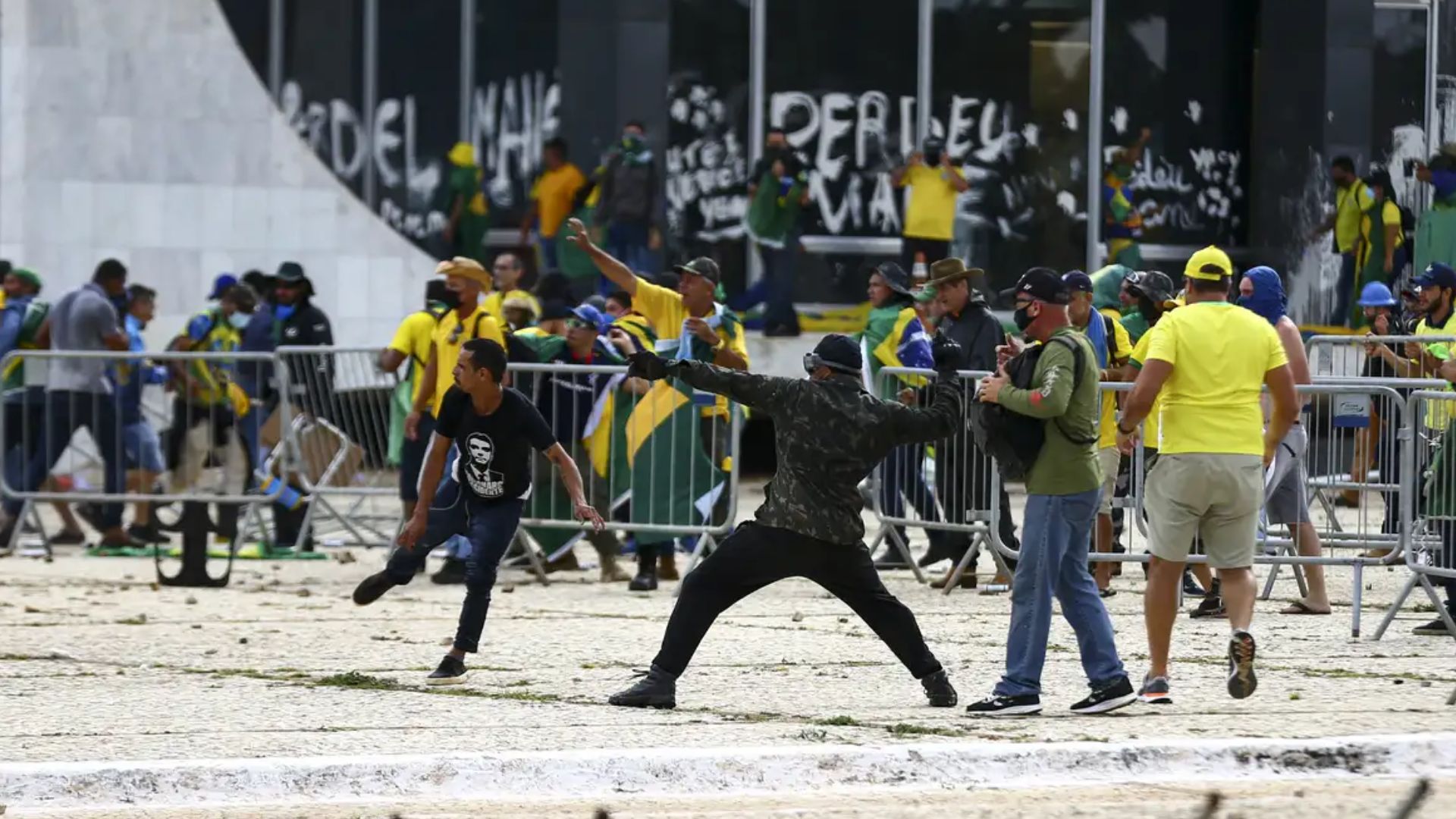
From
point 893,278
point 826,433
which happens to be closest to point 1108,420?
point 893,278

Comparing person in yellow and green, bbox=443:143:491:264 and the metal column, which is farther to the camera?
the metal column

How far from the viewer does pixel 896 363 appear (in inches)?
588

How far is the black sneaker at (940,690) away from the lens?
31.6 ft

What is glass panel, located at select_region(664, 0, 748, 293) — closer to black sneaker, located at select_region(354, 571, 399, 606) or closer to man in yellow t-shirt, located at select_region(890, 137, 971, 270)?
man in yellow t-shirt, located at select_region(890, 137, 971, 270)

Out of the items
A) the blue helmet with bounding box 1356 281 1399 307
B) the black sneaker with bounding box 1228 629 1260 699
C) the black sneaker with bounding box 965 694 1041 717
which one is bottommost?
the black sneaker with bounding box 965 694 1041 717

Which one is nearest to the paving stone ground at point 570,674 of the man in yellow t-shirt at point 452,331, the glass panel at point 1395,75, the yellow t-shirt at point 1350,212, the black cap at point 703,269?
the man in yellow t-shirt at point 452,331

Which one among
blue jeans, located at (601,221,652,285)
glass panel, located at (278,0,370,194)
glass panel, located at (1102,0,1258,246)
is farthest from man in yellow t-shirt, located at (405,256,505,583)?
glass panel, located at (1102,0,1258,246)

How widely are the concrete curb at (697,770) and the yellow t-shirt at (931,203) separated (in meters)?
13.9

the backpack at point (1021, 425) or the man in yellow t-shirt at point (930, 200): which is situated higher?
the man in yellow t-shirt at point (930, 200)

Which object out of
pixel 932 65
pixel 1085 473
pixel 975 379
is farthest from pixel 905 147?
pixel 1085 473

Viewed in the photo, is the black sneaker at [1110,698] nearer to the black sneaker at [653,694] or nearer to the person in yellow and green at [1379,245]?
the black sneaker at [653,694]

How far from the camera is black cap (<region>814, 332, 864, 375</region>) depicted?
9.63 meters

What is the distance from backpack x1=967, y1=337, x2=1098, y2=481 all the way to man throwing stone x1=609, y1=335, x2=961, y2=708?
165 millimetres

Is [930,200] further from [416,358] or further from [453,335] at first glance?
[453,335]
